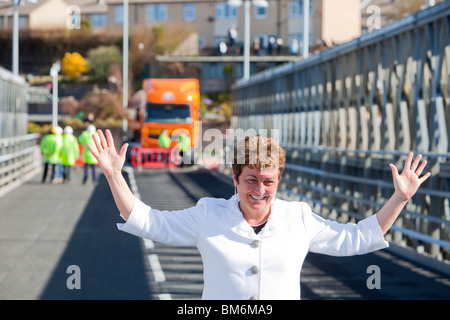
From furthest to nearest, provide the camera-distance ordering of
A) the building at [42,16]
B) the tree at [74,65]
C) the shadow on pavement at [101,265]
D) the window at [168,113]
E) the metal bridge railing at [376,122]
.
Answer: the tree at [74,65], the building at [42,16], the window at [168,113], the metal bridge railing at [376,122], the shadow on pavement at [101,265]

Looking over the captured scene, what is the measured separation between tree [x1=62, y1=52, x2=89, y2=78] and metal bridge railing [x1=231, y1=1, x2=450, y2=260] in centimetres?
7697

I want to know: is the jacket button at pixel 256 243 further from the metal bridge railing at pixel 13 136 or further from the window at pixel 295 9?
the window at pixel 295 9

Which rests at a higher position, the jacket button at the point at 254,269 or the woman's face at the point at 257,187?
the woman's face at the point at 257,187

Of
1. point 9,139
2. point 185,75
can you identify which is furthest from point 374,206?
point 185,75

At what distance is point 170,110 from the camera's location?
44406 millimetres

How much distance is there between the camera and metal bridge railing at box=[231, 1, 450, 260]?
47.6 ft

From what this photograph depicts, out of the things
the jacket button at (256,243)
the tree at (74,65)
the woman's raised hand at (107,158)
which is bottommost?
the jacket button at (256,243)

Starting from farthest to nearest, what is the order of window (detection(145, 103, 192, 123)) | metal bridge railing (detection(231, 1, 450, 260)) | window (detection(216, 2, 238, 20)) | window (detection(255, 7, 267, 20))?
window (detection(216, 2, 238, 20)) < window (detection(255, 7, 267, 20)) < window (detection(145, 103, 192, 123)) < metal bridge railing (detection(231, 1, 450, 260))

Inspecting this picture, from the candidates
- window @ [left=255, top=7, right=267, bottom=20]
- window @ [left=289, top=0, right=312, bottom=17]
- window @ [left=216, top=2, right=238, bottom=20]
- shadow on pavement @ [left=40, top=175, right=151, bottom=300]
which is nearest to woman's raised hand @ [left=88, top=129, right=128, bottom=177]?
shadow on pavement @ [left=40, top=175, right=151, bottom=300]

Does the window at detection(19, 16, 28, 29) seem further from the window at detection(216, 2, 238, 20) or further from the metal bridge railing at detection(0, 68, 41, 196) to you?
the metal bridge railing at detection(0, 68, 41, 196)

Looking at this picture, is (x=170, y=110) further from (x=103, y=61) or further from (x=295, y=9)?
(x=103, y=61)

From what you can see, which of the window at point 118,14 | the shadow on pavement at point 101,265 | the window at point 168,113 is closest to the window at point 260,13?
the window at point 118,14

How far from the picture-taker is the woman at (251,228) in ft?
13.4

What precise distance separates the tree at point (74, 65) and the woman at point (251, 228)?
9996 centimetres
